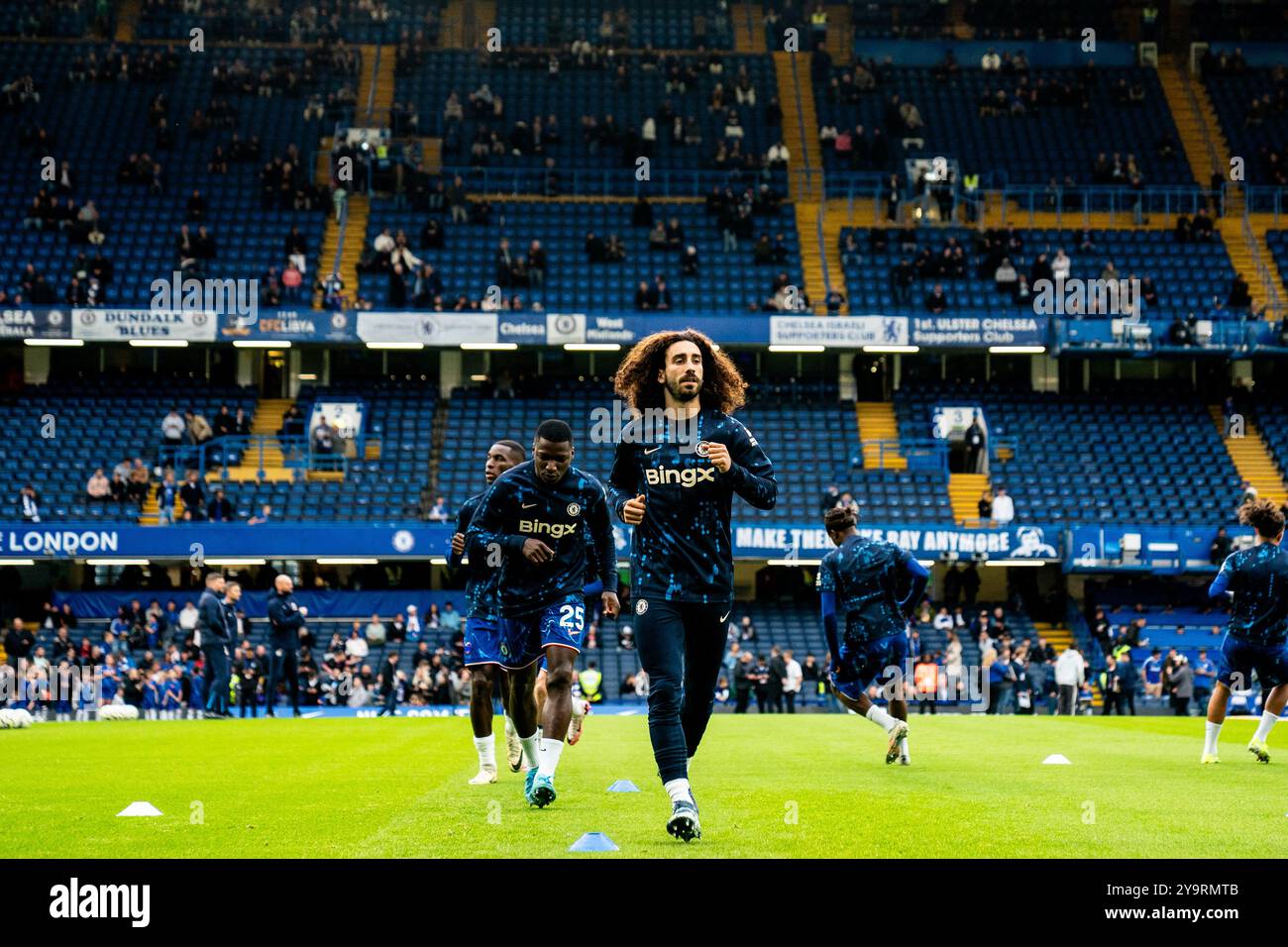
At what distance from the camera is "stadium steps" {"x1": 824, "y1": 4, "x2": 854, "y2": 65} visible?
59438 mm

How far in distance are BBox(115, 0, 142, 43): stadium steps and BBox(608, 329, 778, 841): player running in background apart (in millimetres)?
54535

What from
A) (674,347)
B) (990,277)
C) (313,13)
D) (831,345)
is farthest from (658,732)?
(313,13)

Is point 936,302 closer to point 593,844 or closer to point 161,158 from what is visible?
point 161,158

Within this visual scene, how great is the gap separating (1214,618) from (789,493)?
460 inches

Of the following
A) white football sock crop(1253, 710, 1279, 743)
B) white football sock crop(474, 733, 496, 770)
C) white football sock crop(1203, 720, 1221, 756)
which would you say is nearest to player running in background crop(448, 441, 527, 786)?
white football sock crop(474, 733, 496, 770)

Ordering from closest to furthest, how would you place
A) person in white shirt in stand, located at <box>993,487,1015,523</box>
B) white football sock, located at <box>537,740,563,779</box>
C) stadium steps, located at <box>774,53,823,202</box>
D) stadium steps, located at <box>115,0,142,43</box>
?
white football sock, located at <box>537,740,563,779</box> < person in white shirt in stand, located at <box>993,487,1015,523</box> < stadium steps, located at <box>774,53,823,202</box> < stadium steps, located at <box>115,0,142,43</box>

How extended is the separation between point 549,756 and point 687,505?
213 centimetres

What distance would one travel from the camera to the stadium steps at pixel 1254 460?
142 ft

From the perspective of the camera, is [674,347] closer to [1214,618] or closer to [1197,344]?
[1214,618]

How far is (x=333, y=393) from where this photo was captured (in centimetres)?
4694

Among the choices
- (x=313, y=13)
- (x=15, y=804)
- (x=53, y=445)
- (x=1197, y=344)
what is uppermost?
(x=313, y=13)

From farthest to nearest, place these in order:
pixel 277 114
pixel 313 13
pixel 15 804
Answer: pixel 313 13 < pixel 277 114 < pixel 15 804

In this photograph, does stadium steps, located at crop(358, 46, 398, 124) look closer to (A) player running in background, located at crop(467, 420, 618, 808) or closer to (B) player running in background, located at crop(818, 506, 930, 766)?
(B) player running in background, located at crop(818, 506, 930, 766)

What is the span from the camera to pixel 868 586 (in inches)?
547
